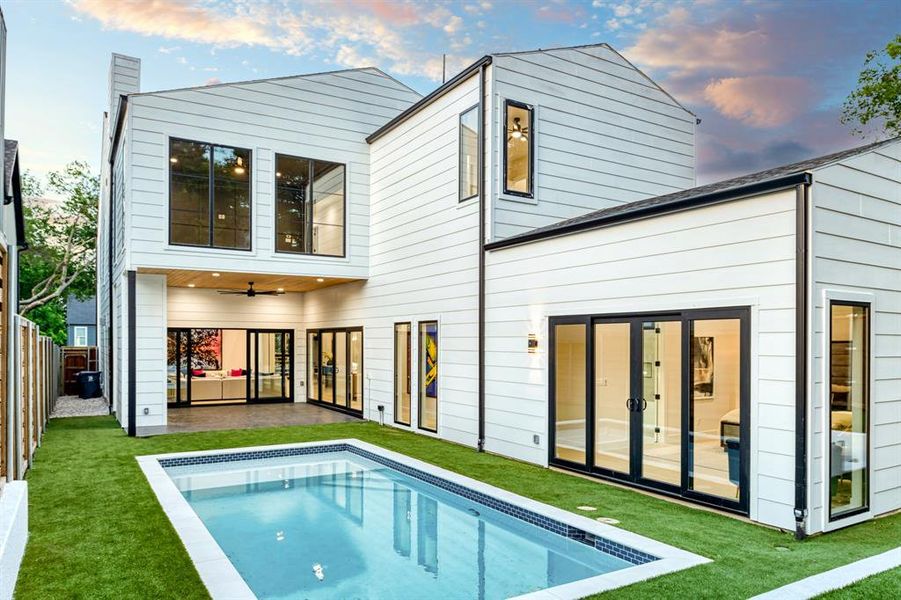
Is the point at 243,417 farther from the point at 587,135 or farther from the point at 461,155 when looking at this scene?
the point at 587,135

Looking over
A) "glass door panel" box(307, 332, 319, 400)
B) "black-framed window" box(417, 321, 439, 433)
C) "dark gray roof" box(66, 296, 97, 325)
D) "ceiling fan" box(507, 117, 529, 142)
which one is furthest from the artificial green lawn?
"dark gray roof" box(66, 296, 97, 325)

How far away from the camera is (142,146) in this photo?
34.2 ft

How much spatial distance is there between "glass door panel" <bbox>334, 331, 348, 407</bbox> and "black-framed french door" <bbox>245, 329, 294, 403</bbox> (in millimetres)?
2167

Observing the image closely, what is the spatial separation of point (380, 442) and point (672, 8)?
10.8m

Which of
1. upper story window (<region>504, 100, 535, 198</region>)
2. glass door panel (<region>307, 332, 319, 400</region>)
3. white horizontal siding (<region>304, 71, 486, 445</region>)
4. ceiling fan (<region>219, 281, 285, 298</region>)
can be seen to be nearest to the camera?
upper story window (<region>504, 100, 535, 198</region>)

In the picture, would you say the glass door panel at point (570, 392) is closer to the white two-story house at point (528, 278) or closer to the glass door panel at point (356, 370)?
the white two-story house at point (528, 278)

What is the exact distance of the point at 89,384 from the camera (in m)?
17.7

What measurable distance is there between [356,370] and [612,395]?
7108 millimetres

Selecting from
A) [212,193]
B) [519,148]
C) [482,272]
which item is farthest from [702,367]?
[212,193]

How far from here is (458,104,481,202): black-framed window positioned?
920cm

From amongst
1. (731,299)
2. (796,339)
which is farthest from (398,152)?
(796,339)

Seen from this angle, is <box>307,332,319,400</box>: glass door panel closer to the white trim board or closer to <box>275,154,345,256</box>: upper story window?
<box>275,154,345,256</box>: upper story window

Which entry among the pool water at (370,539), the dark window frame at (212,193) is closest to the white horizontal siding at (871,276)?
the pool water at (370,539)

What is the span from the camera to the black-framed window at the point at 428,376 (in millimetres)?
10188
